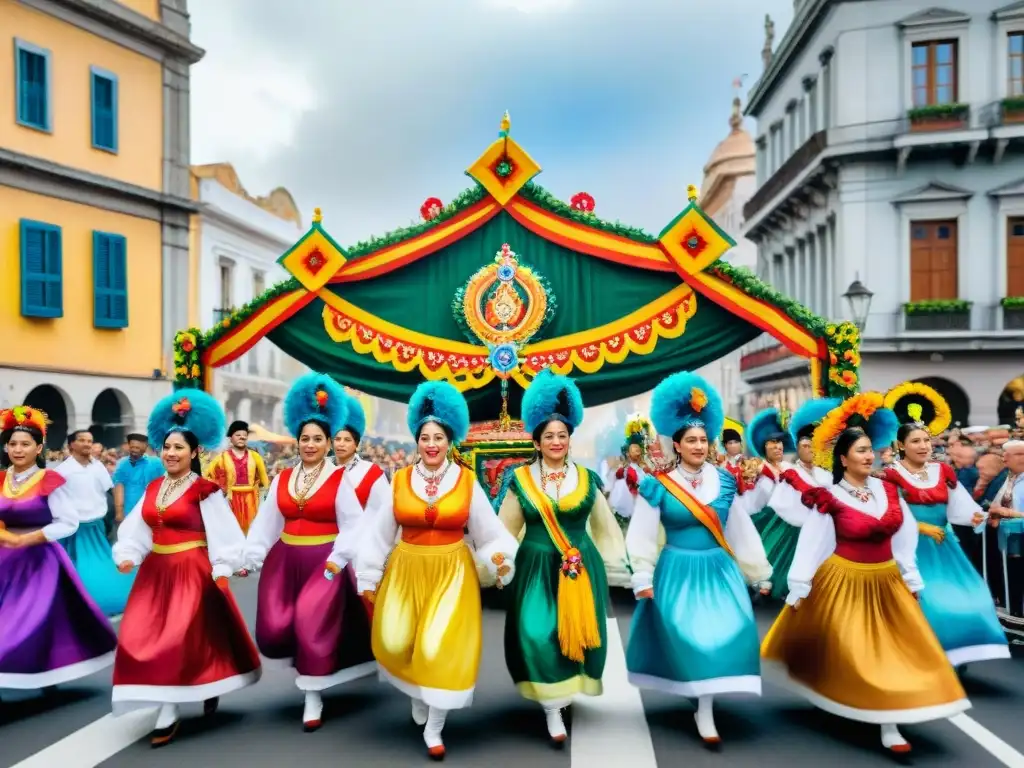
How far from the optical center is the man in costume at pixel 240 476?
36.1ft

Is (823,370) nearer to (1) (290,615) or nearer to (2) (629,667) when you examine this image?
(2) (629,667)

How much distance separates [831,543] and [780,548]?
11.6 feet

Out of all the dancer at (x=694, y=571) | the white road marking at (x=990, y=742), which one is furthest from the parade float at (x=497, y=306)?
the white road marking at (x=990, y=742)

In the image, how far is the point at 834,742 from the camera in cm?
498

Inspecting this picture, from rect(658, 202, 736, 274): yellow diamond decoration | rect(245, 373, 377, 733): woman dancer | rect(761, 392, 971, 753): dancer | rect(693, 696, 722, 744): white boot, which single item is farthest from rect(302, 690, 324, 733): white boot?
rect(658, 202, 736, 274): yellow diamond decoration

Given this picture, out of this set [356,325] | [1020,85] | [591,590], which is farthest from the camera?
[1020,85]

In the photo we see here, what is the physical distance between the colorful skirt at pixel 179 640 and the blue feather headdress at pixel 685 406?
275 cm

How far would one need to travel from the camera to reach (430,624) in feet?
16.4

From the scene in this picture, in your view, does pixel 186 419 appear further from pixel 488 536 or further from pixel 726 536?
pixel 726 536

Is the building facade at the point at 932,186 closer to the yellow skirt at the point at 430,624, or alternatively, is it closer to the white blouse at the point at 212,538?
the yellow skirt at the point at 430,624

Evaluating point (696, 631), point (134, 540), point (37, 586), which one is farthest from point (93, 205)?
point (696, 631)

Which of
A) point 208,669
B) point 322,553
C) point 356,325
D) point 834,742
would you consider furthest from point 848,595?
point 356,325

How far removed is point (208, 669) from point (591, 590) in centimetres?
218

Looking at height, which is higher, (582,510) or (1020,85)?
(1020,85)
